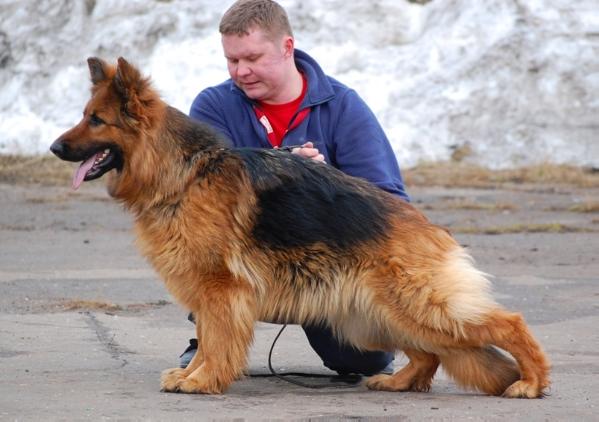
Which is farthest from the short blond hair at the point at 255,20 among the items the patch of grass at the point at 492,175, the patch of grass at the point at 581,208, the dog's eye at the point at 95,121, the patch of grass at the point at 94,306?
the patch of grass at the point at 492,175

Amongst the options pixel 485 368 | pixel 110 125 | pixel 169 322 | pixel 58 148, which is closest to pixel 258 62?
pixel 110 125

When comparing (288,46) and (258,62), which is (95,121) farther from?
(288,46)

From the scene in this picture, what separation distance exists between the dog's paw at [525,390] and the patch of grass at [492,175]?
34.3ft

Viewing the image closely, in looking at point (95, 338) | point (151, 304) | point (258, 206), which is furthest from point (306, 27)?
point (258, 206)

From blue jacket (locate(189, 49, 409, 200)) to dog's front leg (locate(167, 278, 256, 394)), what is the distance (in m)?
1.12

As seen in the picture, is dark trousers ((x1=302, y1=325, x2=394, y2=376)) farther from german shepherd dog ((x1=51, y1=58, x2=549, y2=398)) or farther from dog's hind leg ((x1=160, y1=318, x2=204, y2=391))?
dog's hind leg ((x1=160, y1=318, x2=204, y2=391))

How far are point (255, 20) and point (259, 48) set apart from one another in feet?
0.51

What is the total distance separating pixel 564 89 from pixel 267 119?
12774 millimetres

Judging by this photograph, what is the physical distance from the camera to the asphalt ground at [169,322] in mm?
5867

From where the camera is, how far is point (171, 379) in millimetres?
6262

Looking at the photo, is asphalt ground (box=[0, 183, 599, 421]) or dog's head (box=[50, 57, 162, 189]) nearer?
asphalt ground (box=[0, 183, 599, 421])

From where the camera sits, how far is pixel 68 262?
11.2 m

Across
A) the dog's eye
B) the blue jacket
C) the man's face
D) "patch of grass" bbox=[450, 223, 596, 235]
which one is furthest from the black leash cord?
"patch of grass" bbox=[450, 223, 596, 235]

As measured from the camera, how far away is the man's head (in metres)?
6.73
